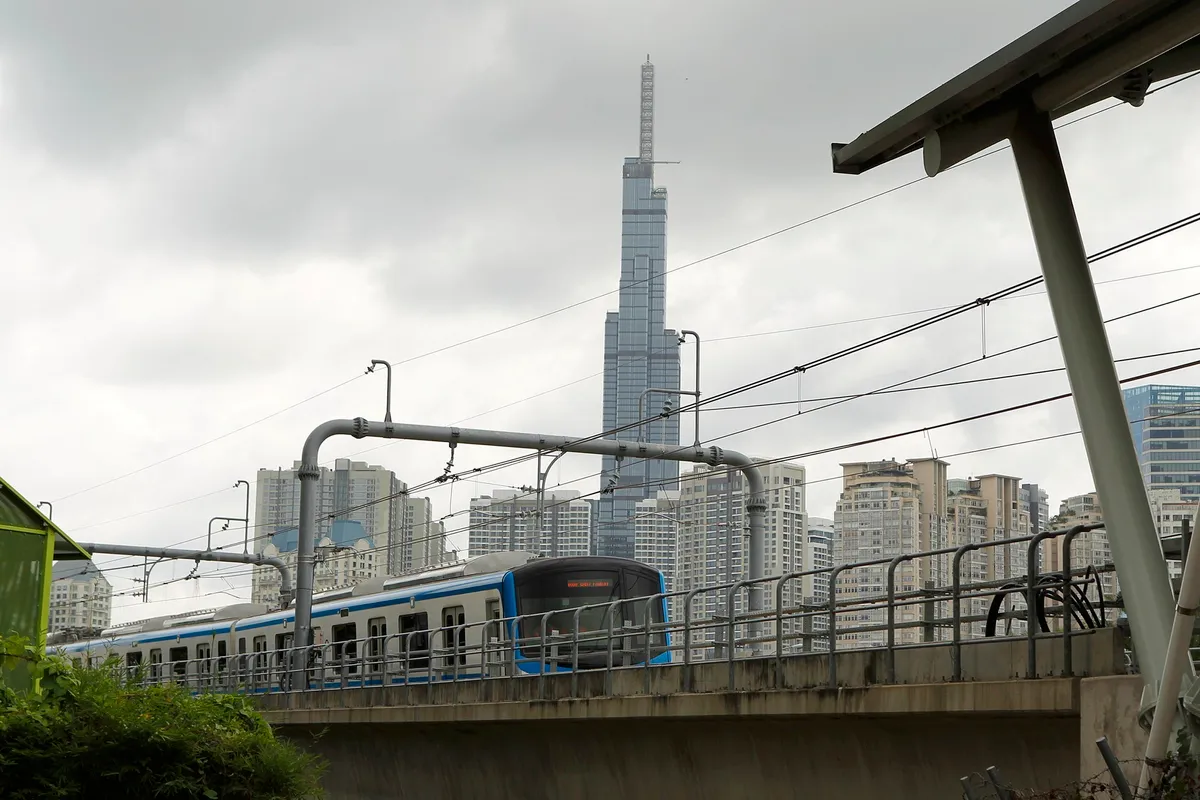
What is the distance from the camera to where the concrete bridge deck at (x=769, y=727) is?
10789mm

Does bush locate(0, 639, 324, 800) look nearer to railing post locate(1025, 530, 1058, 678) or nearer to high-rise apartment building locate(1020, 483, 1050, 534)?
railing post locate(1025, 530, 1058, 678)

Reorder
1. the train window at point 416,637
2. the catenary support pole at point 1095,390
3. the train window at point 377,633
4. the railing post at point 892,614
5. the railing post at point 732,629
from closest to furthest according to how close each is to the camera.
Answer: the catenary support pole at point 1095,390
the railing post at point 892,614
the railing post at point 732,629
the train window at point 416,637
the train window at point 377,633

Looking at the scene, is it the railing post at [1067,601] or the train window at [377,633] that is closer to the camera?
the railing post at [1067,601]

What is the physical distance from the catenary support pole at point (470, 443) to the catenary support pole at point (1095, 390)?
653 inches

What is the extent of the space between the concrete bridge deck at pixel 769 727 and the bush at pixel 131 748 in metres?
4.21

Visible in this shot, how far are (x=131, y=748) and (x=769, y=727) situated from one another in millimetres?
5900

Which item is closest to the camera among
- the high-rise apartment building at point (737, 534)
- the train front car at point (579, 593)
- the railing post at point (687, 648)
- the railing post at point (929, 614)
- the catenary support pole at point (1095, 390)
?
the catenary support pole at point (1095, 390)

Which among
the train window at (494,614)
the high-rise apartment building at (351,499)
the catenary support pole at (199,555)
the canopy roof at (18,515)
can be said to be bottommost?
the train window at (494,614)

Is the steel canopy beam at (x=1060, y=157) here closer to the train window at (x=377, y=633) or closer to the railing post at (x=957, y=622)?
the railing post at (x=957, y=622)

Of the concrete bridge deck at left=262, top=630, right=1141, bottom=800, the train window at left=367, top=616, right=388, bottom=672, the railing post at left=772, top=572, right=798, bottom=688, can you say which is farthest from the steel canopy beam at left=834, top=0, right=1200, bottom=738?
the train window at left=367, top=616, right=388, bottom=672

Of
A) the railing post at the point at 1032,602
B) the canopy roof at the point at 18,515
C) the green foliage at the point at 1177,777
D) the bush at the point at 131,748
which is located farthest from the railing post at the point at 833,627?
the canopy roof at the point at 18,515

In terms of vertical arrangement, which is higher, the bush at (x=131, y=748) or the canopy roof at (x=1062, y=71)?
the canopy roof at (x=1062, y=71)

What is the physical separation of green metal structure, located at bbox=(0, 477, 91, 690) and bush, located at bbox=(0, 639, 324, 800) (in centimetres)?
341

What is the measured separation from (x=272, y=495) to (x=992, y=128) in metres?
118
